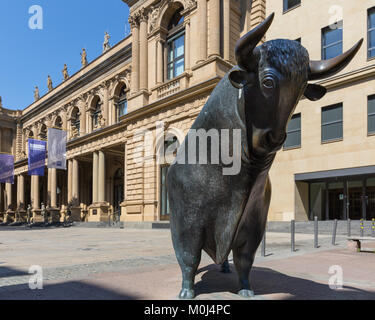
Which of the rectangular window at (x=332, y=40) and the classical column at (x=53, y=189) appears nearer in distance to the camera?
the rectangular window at (x=332, y=40)

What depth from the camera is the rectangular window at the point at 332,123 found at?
63.6 feet

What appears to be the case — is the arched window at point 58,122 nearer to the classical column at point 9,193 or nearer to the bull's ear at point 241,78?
the classical column at point 9,193

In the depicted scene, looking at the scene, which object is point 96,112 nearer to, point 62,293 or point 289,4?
point 289,4

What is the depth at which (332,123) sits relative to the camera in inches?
776

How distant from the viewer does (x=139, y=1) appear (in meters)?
25.5

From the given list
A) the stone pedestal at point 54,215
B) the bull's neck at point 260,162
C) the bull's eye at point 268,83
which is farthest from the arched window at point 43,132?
the bull's eye at point 268,83

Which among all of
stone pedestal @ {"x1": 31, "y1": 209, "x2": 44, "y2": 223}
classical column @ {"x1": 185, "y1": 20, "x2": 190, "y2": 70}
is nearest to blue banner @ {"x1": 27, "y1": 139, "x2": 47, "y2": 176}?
stone pedestal @ {"x1": 31, "y1": 209, "x2": 44, "y2": 223}

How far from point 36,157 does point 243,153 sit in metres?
28.7

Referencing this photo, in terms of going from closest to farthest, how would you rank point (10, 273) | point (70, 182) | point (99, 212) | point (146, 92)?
point (10, 273) → point (146, 92) → point (99, 212) → point (70, 182)

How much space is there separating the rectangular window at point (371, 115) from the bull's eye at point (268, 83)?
18.2 meters

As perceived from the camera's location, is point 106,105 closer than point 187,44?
No

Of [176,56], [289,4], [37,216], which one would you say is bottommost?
[37,216]

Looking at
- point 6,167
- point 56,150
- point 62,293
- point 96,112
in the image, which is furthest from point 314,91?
point 6,167
